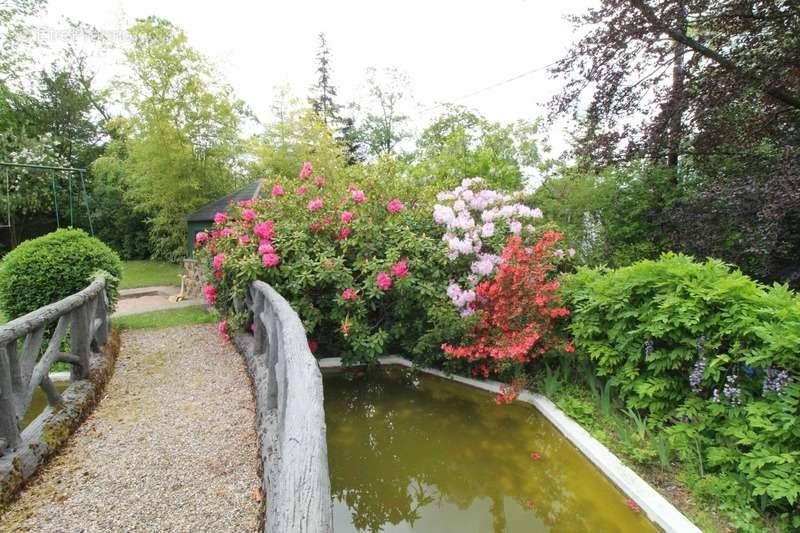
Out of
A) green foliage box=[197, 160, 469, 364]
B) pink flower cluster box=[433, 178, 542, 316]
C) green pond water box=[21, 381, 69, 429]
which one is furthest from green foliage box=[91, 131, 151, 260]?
pink flower cluster box=[433, 178, 542, 316]

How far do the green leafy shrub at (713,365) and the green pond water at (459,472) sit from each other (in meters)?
0.56

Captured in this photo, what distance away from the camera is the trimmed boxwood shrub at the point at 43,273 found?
498 cm

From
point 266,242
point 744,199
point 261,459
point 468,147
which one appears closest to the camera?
point 261,459

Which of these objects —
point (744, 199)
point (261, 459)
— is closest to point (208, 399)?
point (261, 459)

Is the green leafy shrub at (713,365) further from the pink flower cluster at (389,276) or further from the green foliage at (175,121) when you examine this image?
the green foliage at (175,121)

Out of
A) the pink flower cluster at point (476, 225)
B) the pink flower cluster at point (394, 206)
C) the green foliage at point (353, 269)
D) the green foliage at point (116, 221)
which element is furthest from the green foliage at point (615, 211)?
the green foliage at point (116, 221)

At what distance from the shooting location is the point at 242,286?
4285 millimetres

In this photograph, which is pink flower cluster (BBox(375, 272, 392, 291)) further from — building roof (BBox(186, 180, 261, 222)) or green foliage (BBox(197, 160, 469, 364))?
building roof (BBox(186, 180, 261, 222))

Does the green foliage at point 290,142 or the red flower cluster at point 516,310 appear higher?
the green foliage at point 290,142

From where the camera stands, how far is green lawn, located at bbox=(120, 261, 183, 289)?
10789 mm

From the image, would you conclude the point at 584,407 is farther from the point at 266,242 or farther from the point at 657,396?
the point at 266,242

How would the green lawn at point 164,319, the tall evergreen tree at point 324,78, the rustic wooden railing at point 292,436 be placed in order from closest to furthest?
the rustic wooden railing at point 292,436 → the green lawn at point 164,319 → the tall evergreen tree at point 324,78

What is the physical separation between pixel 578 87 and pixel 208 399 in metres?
5.21

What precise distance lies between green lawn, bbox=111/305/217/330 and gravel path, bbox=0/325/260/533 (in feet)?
7.29
